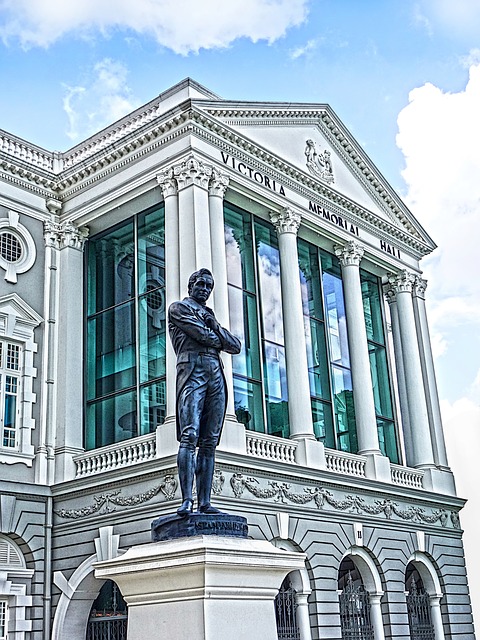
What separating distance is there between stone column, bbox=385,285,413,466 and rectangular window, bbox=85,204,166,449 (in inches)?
410

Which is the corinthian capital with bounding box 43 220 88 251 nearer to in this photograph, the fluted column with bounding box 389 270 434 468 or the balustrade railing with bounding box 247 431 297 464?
the balustrade railing with bounding box 247 431 297 464

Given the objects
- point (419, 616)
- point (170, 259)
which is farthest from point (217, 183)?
point (419, 616)

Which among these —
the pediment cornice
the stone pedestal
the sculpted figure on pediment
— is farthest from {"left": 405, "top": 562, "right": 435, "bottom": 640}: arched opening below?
the stone pedestal

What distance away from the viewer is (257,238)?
26.8 metres

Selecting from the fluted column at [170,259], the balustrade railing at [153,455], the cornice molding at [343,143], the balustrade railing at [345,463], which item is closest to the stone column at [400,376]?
the cornice molding at [343,143]

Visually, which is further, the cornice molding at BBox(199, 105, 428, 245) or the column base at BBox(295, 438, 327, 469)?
the cornice molding at BBox(199, 105, 428, 245)

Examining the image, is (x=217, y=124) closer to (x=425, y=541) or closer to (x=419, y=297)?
(x=419, y=297)

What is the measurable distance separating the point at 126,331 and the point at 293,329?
495 centimetres

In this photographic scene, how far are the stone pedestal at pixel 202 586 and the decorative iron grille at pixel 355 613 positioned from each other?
1669cm

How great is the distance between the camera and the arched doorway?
941 inches

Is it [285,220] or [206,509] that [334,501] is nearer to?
[285,220]

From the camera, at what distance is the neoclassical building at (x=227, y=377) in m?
22.2

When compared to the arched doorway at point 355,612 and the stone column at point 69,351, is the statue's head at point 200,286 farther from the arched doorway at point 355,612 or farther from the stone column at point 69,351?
the arched doorway at point 355,612

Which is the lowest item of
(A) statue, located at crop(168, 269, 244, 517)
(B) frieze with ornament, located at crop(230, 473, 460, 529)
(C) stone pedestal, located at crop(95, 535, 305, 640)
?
(C) stone pedestal, located at crop(95, 535, 305, 640)
